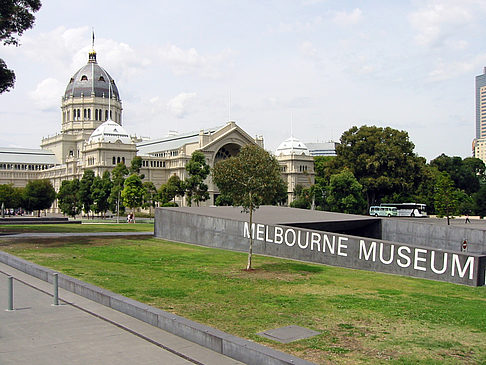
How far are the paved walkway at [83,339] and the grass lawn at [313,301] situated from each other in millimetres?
1049

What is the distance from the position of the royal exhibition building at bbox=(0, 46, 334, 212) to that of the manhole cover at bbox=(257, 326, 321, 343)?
84993 millimetres

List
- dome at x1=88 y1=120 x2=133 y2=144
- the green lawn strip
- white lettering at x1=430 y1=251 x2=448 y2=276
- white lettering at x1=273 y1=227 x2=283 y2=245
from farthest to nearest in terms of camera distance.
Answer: dome at x1=88 y1=120 x2=133 y2=144
the green lawn strip
white lettering at x1=273 y1=227 x2=283 y2=245
white lettering at x1=430 y1=251 x2=448 y2=276

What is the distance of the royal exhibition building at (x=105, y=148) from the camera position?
337 feet

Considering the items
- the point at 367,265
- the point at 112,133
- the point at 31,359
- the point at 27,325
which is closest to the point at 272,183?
the point at 367,265

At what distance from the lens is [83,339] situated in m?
10.0

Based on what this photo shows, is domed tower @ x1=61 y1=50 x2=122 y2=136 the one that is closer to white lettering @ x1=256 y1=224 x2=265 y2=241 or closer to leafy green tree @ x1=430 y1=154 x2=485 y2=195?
leafy green tree @ x1=430 y1=154 x2=485 y2=195

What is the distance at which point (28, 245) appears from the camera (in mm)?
25734

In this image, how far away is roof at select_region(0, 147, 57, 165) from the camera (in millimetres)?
133750

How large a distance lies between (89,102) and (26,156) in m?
25.3

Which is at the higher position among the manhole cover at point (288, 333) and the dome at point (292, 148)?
the dome at point (292, 148)

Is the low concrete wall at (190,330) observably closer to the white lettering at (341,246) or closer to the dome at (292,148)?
the white lettering at (341,246)

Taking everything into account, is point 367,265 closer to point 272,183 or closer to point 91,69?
point 272,183

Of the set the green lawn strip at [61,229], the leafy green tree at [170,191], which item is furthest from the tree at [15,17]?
the leafy green tree at [170,191]

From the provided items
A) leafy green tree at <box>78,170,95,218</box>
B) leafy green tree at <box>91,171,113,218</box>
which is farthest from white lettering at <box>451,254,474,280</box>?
leafy green tree at <box>78,170,95,218</box>
